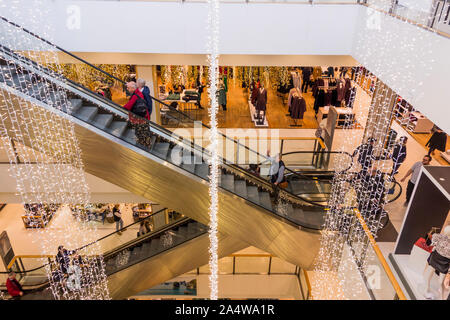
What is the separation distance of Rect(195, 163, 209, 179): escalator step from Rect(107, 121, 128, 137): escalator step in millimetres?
1479

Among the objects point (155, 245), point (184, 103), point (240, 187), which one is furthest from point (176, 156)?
point (184, 103)

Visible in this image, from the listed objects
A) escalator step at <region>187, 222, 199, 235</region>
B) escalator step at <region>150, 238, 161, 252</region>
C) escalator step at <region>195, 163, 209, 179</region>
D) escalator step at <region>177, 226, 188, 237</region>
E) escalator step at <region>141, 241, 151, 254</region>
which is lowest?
escalator step at <region>141, 241, 151, 254</region>

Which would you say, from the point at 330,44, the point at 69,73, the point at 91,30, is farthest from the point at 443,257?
the point at 69,73

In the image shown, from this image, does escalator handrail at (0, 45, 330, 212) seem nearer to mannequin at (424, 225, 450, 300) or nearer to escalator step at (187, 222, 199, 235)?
escalator step at (187, 222, 199, 235)

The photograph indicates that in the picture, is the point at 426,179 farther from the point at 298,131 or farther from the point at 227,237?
the point at 298,131

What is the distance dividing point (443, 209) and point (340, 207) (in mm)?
1827

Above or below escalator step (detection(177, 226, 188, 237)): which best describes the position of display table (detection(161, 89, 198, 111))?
above

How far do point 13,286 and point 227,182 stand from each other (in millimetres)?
5244

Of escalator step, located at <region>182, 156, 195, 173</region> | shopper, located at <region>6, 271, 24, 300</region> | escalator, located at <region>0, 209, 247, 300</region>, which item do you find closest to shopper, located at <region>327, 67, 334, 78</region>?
escalator, located at <region>0, 209, 247, 300</region>

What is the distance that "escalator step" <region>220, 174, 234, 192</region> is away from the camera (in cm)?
670

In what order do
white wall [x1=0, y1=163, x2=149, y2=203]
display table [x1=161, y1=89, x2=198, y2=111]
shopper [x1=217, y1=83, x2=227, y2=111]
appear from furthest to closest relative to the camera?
shopper [x1=217, y1=83, x2=227, y2=111] → display table [x1=161, y1=89, x2=198, y2=111] → white wall [x1=0, y1=163, x2=149, y2=203]

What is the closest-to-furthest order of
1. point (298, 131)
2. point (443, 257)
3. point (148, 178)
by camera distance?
point (443, 257) → point (148, 178) → point (298, 131)

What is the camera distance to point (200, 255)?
8.14m

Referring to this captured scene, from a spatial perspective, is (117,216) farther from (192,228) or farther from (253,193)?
(253,193)
